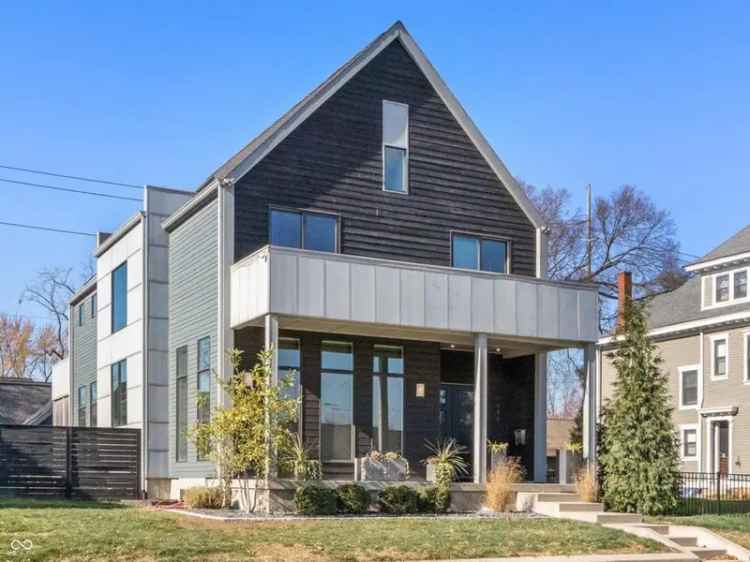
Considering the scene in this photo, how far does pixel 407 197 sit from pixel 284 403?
677 cm

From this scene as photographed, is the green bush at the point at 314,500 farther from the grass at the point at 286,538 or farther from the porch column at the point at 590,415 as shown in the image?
the porch column at the point at 590,415

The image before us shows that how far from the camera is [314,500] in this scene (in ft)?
62.6

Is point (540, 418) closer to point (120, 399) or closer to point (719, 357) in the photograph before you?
point (120, 399)

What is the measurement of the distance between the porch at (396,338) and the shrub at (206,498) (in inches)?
96.7

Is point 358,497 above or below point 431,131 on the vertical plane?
below

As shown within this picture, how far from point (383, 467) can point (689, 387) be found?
19.7 m

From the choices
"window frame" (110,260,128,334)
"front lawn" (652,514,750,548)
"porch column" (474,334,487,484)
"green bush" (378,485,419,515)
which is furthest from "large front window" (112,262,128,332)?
"front lawn" (652,514,750,548)

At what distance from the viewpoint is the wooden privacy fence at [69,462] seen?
25.2 meters

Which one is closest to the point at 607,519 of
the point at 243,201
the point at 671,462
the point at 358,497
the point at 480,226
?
the point at 671,462

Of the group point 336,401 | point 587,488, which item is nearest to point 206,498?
point 336,401

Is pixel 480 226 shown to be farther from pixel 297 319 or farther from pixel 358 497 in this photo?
pixel 358 497

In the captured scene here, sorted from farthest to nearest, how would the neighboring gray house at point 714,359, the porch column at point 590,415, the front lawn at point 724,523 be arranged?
the neighboring gray house at point 714,359 < the porch column at point 590,415 < the front lawn at point 724,523

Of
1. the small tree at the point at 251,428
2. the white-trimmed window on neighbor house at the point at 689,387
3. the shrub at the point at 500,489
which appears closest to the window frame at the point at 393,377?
the shrub at the point at 500,489

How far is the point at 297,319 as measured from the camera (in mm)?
20875
